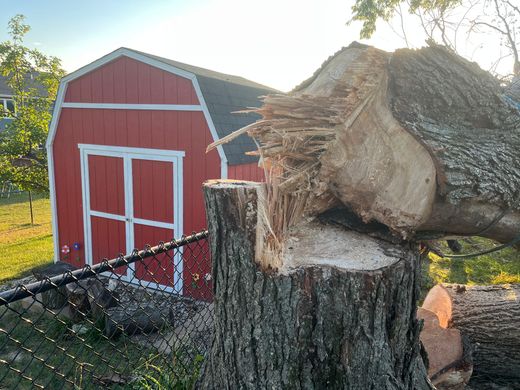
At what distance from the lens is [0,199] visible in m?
14.2

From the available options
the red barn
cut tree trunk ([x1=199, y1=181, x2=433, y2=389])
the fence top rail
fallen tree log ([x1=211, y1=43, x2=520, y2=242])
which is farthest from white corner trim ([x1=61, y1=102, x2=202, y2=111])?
cut tree trunk ([x1=199, y1=181, x2=433, y2=389])

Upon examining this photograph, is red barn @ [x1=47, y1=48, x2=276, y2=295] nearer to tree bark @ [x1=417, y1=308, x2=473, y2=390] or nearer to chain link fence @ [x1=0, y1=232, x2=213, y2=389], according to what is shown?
chain link fence @ [x1=0, y1=232, x2=213, y2=389]

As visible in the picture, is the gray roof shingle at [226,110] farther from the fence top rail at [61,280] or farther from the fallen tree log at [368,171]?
the fallen tree log at [368,171]

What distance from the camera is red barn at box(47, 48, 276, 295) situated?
523cm

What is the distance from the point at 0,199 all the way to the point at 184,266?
12494 mm

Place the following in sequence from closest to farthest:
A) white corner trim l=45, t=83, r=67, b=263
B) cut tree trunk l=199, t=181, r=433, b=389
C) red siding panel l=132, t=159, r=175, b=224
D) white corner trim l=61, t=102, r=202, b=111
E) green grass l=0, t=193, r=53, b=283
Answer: cut tree trunk l=199, t=181, r=433, b=389 < white corner trim l=61, t=102, r=202, b=111 < red siding panel l=132, t=159, r=175, b=224 < white corner trim l=45, t=83, r=67, b=263 < green grass l=0, t=193, r=53, b=283

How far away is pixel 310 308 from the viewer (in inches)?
57.1

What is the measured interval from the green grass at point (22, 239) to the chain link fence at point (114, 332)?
2.08 metres

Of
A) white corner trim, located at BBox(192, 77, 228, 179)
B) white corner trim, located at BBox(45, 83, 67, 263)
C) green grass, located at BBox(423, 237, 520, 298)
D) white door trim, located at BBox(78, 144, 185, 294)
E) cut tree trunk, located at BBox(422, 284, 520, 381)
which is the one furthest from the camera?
white corner trim, located at BBox(45, 83, 67, 263)

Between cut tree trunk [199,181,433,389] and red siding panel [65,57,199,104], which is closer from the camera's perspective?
cut tree trunk [199,181,433,389]

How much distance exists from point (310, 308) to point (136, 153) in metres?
4.92

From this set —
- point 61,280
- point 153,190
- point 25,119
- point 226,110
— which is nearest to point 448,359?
point 61,280

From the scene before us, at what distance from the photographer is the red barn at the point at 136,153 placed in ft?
17.2

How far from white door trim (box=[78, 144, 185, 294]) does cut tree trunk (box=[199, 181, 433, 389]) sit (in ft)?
12.2
